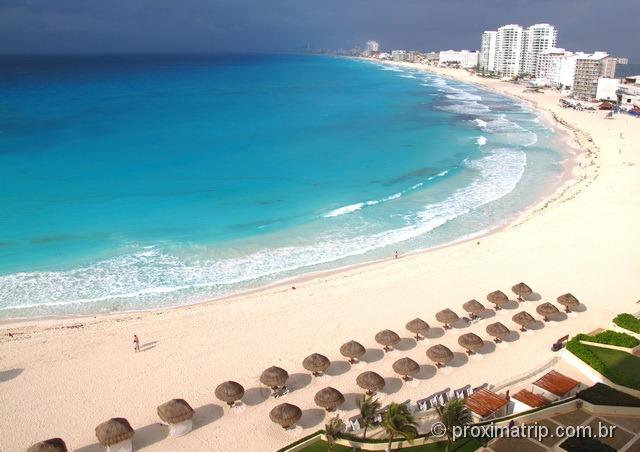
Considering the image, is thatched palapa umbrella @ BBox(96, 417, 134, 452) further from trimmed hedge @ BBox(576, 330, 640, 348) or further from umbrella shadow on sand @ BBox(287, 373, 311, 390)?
trimmed hedge @ BBox(576, 330, 640, 348)

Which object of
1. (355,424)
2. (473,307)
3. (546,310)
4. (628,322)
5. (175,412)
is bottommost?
(175,412)

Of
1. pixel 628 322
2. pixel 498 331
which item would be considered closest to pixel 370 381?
pixel 498 331

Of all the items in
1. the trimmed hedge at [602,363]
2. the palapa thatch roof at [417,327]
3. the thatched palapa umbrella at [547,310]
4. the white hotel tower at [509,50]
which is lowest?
the palapa thatch roof at [417,327]

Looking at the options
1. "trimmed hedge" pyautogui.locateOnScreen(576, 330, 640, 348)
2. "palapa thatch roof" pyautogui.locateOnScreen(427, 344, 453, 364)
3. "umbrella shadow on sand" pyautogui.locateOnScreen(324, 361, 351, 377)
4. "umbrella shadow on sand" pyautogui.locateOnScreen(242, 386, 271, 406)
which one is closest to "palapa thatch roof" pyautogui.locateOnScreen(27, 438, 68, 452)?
"umbrella shadow on sand" pyautogui.locateOnScreen(242, 386, 271, 406)

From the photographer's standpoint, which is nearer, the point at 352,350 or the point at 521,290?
the point at 352,350

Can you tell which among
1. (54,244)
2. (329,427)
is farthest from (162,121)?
(329,427)

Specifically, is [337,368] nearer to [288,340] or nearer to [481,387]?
[288,340]

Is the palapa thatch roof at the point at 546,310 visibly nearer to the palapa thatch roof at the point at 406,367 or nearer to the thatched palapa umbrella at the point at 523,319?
the thatched palapa umbrella at the point at 523,319

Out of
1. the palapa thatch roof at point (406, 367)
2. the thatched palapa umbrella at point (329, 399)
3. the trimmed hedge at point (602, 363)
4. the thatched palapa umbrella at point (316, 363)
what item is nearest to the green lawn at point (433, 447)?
the thatched palapa umbrella at point (329, 399)
